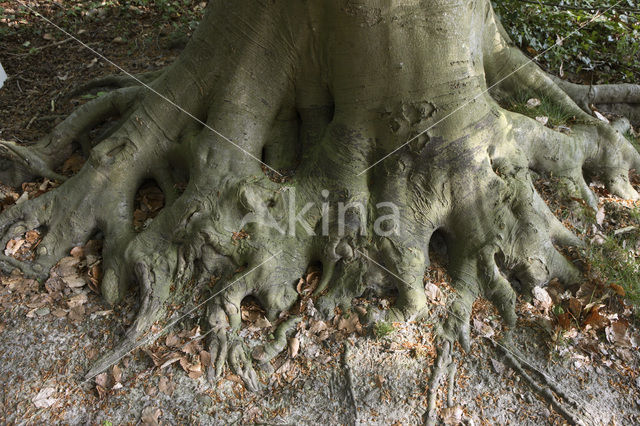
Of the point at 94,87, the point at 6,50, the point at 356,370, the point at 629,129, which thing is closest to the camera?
the point at 356,370

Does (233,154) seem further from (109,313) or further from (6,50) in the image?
(6,50)

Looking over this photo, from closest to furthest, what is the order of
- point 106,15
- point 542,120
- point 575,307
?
point 575,307 < point 542,120 < point 106,15

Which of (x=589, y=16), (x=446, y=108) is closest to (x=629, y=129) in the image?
(x=589, y=16)

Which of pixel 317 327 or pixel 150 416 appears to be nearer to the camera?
pixel 150 416

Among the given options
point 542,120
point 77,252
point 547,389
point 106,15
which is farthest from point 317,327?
point 106,15

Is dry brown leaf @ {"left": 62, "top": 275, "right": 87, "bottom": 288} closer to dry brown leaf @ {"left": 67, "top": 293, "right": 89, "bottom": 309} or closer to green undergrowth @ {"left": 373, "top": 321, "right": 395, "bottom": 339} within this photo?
dry brown leaf @ {"left": 67, "top": 293, "right": 89, "bottom": 309}

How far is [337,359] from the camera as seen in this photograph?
310 centimetres

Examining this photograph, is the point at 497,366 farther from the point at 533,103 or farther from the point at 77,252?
the point at 77,252

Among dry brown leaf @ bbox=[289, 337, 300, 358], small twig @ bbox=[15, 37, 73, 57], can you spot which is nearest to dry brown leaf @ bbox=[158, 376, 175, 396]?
dry brown leaf @ bbox=[289, 337, 300, 358]

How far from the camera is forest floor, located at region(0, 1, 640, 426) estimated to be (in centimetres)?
291

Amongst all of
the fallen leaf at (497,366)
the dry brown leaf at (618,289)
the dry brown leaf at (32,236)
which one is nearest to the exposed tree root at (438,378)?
the fallen leaf at (497,366)

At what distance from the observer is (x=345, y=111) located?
11.2ft

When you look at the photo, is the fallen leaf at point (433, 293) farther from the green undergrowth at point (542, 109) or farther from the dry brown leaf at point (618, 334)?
the green undergrowth at point (542, 109)

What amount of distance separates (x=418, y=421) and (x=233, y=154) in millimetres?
2386
